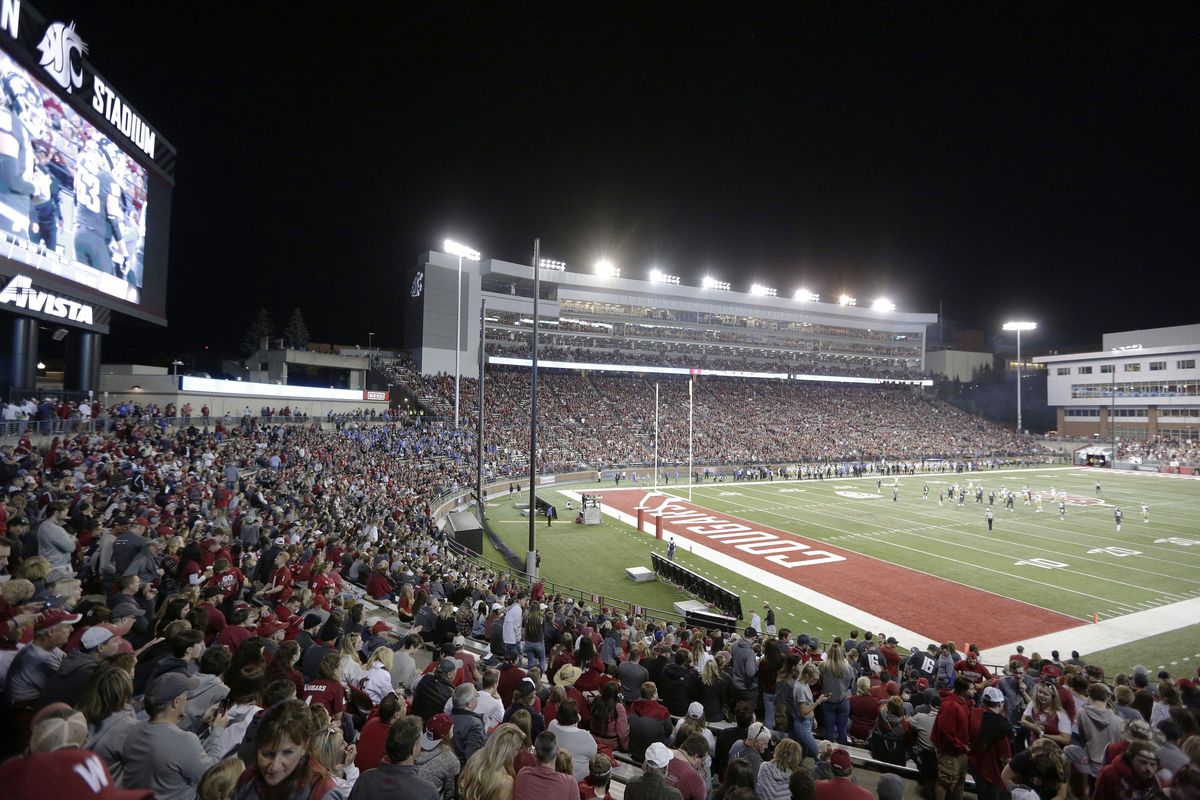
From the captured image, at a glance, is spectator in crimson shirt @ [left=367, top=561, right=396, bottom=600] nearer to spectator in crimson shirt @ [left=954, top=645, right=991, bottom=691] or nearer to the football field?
the football field

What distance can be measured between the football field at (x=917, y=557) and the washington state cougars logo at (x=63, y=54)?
77.0 feet

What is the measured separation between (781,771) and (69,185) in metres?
27.2

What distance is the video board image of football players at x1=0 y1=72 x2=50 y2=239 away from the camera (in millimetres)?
16812

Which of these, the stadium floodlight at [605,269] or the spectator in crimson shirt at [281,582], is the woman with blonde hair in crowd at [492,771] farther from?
the stadium floodlight at [605,269]

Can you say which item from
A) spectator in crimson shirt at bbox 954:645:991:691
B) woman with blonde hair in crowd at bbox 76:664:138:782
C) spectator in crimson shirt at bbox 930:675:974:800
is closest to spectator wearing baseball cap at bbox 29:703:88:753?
woman with blonde hair in crowd at bbox 76:664:138:782

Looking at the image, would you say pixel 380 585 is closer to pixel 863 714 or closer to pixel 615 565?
pixel 863 714

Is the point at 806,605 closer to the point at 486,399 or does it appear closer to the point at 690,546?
the point at 690,546

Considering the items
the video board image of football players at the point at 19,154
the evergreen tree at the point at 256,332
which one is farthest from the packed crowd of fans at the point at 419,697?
the evergreen tree at the point at 256,332

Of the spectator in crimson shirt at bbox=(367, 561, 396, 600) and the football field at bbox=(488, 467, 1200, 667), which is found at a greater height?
the spectator in crimson shirt at bbox=(367, 561, 396, 600)

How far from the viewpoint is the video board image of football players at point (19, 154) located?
16812mm

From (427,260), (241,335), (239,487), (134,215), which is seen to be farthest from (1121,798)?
(241,335)

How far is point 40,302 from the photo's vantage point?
62.7 feet

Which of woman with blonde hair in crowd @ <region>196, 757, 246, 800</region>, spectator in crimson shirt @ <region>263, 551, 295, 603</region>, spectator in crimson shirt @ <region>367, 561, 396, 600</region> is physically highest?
woman with blonde hair in crowd @ <region>196, 757, 246, 800</region>

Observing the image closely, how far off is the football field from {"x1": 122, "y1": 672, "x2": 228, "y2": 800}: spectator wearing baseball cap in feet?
A: 54.6
